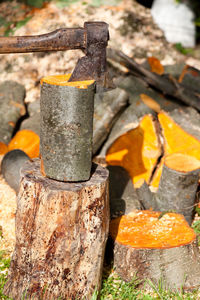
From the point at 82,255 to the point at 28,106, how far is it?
2.92m

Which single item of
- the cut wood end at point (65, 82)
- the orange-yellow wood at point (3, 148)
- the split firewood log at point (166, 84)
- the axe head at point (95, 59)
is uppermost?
the axe head at point (95, 59)

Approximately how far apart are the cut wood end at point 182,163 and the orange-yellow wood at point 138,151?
0.46m

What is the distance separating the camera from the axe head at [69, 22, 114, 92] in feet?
8.36

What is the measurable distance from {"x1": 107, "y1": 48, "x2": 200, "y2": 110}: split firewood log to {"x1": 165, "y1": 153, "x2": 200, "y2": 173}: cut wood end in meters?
0.93

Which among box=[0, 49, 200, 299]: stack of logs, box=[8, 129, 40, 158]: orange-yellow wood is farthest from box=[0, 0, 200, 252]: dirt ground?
box=[8, 129, 40, 158]: orange-yellow wood

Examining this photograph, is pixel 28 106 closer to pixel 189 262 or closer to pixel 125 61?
pixel 125 61

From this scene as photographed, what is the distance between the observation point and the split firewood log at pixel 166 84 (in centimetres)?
457

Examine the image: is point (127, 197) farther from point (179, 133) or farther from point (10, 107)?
point (10, 107)

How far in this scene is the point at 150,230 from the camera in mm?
3213

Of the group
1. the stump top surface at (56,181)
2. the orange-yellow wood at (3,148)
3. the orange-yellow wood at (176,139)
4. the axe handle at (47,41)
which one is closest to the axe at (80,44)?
the axe handle at (47,41)

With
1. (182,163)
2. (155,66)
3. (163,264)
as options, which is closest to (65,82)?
(163,264)

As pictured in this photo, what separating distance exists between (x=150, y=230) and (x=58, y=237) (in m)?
0.88

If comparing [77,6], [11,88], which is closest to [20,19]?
[77,6]

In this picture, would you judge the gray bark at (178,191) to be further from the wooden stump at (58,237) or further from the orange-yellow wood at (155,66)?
the orange-yellow wood at (155,66)
